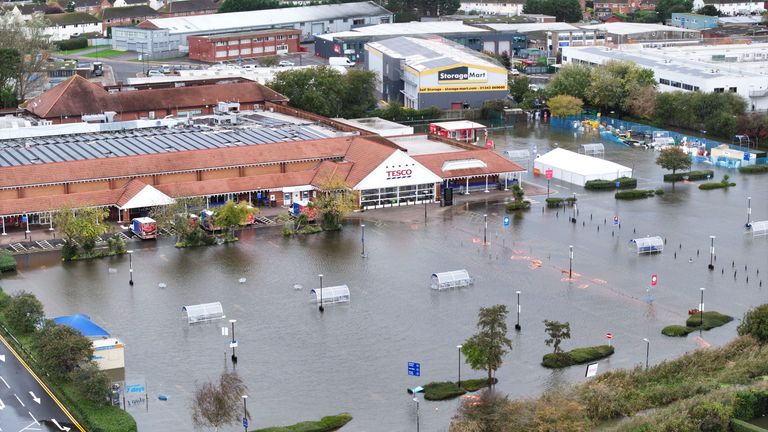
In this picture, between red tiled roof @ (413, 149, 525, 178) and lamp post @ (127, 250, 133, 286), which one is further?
red tiled roof @ (413, 149, 525, 178)

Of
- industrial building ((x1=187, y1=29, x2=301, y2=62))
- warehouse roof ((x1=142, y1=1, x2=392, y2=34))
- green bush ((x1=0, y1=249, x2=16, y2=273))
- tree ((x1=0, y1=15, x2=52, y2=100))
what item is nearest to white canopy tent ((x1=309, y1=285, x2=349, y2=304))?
green bush ((x1=0, y1=249, x2=16, y2=273))

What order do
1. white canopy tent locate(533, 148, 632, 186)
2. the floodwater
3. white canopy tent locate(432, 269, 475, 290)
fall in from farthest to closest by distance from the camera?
white canopy tent locate(533, 148, 632, 186)
white canopy tent locate(432, 269, 475, 290)
the floodwater

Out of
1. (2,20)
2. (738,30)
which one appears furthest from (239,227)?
(738,30)

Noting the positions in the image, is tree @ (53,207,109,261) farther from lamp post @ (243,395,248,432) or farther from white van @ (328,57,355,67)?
white van @ (328,57,355,67)

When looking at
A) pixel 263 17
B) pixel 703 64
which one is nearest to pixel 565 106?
pixel 703 64

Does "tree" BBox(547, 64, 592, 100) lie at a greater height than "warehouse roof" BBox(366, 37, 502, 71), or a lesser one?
lesser

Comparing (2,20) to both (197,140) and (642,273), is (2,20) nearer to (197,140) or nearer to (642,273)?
(197,140)

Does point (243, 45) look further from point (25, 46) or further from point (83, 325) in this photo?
point (83, 325)

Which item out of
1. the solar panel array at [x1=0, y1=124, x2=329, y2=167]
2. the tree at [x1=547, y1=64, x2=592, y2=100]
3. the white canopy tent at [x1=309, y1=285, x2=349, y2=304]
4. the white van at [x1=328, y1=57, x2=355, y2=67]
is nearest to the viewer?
the white canopy tent at [x1=309, y1=285, x2=349, y2=304]

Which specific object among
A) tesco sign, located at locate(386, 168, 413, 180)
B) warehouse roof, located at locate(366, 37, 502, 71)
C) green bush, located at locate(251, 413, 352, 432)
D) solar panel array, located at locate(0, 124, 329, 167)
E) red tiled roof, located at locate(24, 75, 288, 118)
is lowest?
green bush, located at locate(251, 413, 352, 432)
